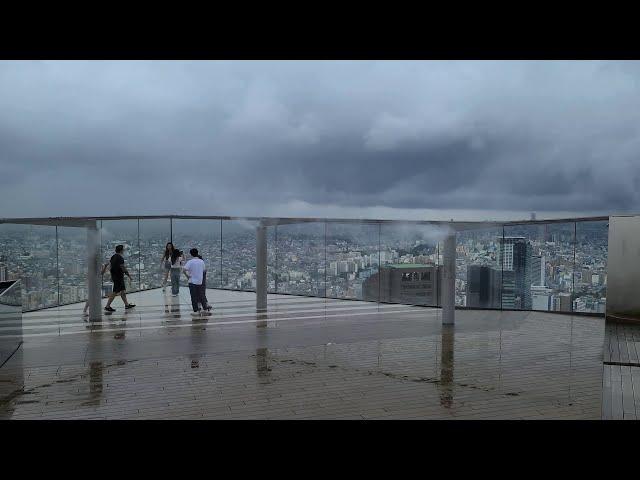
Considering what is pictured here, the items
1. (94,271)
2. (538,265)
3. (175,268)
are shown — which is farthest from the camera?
(175,268)

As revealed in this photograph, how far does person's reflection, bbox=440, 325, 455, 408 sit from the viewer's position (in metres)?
5.36

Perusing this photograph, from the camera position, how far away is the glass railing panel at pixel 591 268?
988 cm

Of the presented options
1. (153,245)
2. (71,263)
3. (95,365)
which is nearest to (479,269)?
(153,245)

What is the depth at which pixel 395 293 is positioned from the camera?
12.2 m

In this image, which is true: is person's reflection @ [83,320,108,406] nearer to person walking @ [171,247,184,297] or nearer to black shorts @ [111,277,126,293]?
black shorts @ [111,277,126,293]

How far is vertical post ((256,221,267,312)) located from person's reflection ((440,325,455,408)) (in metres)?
3.64

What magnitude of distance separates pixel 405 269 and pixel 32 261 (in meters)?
7.06

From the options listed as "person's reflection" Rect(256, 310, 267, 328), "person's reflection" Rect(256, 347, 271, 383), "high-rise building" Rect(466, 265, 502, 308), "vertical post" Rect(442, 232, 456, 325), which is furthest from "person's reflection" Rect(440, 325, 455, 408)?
"person's reflection" Rect(256, 310, 267, 328)

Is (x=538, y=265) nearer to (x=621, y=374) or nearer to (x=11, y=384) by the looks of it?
(x=621, y=374)

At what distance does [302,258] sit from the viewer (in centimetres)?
1286

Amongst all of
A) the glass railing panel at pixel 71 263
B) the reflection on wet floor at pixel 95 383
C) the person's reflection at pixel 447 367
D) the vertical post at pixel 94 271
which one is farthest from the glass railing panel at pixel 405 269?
the reflection on wet floor at pixel 95 383
